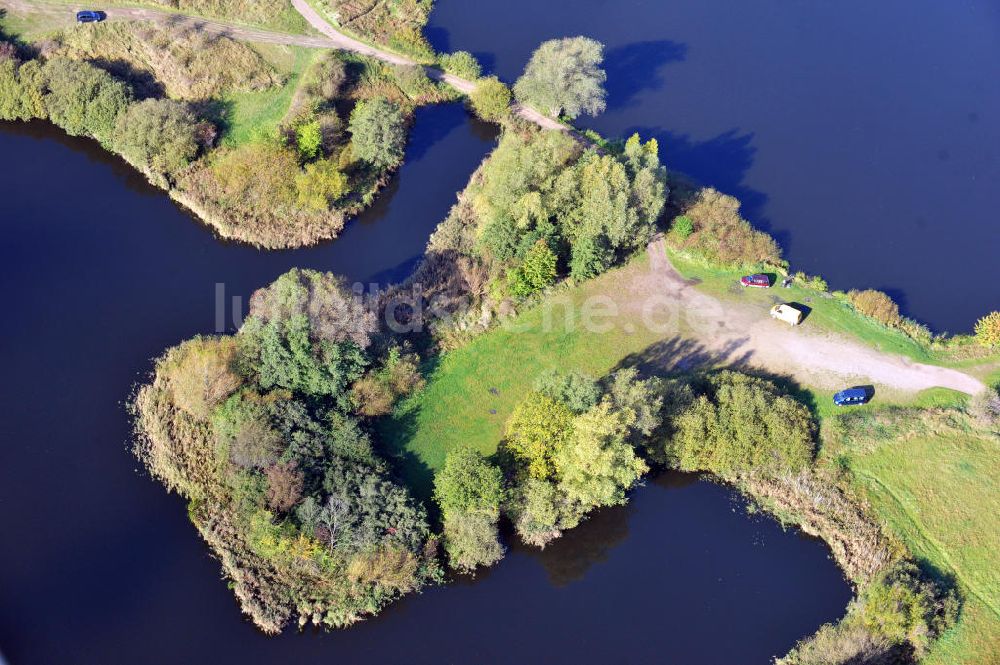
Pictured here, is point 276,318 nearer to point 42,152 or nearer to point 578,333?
point 578,333

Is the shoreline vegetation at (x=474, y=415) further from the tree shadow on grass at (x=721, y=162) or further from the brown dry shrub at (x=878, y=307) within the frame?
the tree shadow on grass at (x=721, y=162)

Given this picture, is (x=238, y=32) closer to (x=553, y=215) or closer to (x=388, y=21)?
(x=388, y=21)

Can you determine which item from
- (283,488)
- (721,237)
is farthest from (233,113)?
(721,237)

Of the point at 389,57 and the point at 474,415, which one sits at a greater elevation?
the point at 389,57

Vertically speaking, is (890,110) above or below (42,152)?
above

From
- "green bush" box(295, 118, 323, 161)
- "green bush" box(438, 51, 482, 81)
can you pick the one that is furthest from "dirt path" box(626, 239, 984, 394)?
"green bush" box(438, 51, 482, 81)

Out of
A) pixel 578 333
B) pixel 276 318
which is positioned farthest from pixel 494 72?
pixel 276 318

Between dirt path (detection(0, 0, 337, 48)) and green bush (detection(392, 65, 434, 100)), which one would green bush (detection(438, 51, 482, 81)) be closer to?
green bush (detection(392, 65, 434, 100))
